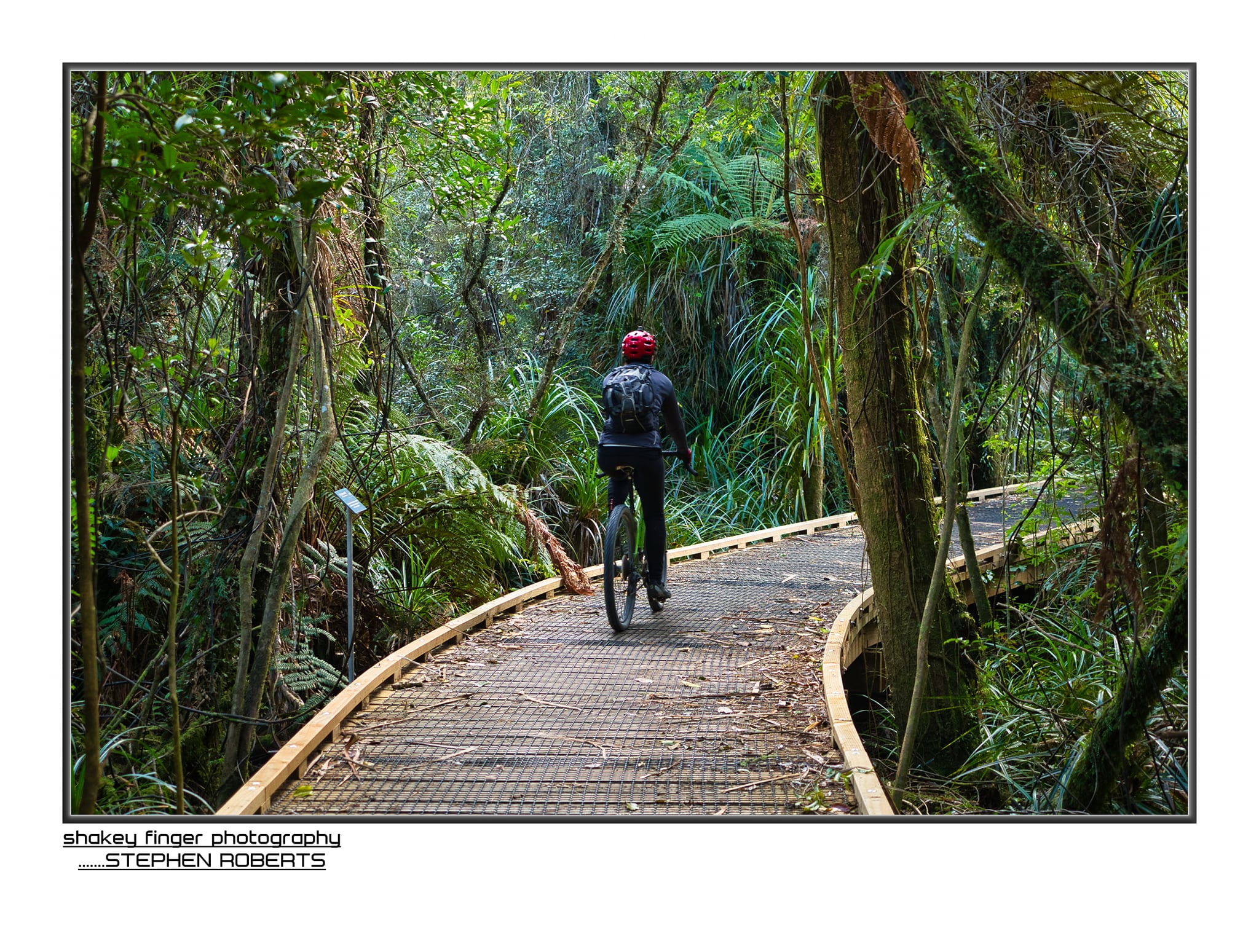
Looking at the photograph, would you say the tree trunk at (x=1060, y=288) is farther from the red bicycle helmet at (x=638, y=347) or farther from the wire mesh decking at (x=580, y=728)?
the red bicycle helmet at (x=638, y=347)

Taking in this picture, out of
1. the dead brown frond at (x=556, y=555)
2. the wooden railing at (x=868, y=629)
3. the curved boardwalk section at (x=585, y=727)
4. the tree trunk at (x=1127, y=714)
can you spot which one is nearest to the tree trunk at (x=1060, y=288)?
the tree trunk at (x=1127, y=714)

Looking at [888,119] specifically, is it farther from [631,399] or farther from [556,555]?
[556,555]

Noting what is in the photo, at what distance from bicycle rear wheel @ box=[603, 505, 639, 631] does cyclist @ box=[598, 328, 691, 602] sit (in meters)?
0.08

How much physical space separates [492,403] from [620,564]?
3344mm

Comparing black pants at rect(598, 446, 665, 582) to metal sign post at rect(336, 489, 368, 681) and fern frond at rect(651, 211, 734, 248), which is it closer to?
metal sign post at rect(336, 489, 368, 681)

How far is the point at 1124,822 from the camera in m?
2.47

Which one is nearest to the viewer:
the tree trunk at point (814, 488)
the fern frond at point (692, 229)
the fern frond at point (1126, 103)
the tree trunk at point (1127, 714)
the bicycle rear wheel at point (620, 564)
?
the tree trunk at point (1127, 714)

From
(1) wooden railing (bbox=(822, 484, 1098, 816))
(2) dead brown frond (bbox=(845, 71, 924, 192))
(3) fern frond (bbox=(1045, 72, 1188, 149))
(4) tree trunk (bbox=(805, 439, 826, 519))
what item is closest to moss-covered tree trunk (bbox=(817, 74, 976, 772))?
(1) wooden railing (bbox=(822, 484, 1098, 816))

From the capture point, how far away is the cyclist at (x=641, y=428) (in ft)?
15.9

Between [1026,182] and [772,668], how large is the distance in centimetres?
223

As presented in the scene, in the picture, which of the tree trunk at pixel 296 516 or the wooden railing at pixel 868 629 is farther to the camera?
the tree trunk at pixel 296 516

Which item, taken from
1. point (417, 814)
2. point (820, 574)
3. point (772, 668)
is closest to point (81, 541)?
point (417, 814)

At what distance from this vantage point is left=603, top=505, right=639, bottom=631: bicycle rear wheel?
4.78 m

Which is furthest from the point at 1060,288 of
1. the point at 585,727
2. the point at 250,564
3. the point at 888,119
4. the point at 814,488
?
the point at 814,488
